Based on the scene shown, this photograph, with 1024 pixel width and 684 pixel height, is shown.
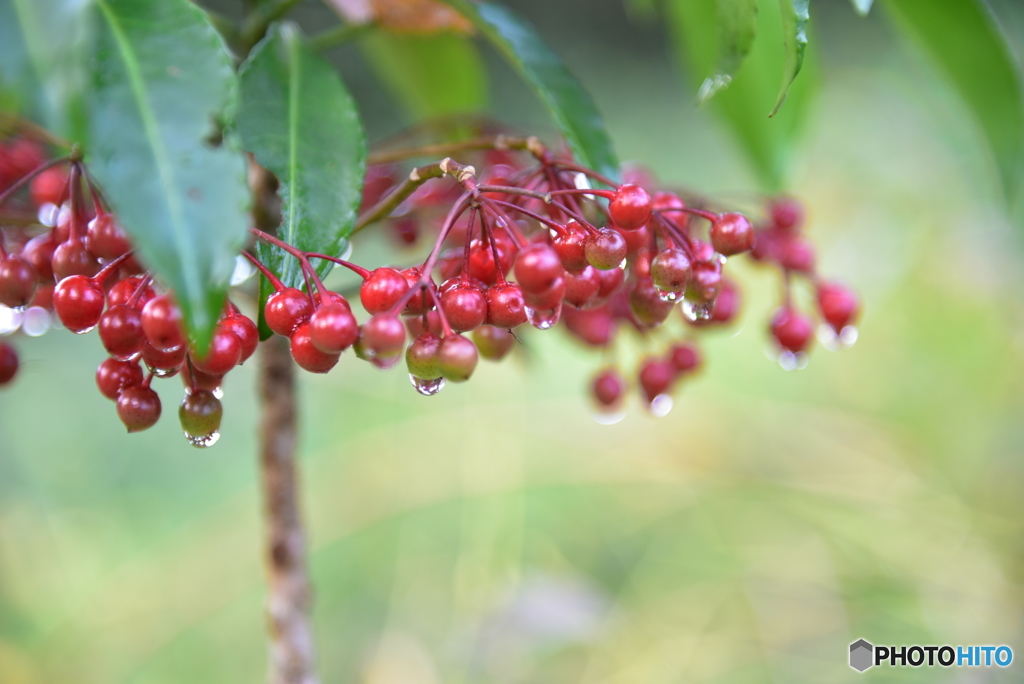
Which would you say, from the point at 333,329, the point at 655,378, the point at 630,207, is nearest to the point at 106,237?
the point at 333,329

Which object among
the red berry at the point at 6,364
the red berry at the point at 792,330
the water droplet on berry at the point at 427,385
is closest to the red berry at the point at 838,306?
the red berry at the point at 792,330

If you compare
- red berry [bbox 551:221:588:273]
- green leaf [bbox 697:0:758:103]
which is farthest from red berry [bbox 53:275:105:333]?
green leaf [bbox 697:0:758:103]

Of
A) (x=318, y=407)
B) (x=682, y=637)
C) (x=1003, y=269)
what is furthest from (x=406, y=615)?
(x=1003, y=269)

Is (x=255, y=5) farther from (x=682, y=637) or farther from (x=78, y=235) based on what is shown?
(x=682, y=637)

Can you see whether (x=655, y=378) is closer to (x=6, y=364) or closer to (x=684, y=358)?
(x=684, y=358)

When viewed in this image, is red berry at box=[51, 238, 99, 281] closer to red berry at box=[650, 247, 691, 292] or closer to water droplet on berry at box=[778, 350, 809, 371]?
red berry at box=[650, 247, 691, 292]

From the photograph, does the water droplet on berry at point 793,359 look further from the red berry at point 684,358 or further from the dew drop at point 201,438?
the dew drop at point 201,438

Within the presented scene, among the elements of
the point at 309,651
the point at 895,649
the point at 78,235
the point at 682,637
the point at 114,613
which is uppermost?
the point at 78,235
